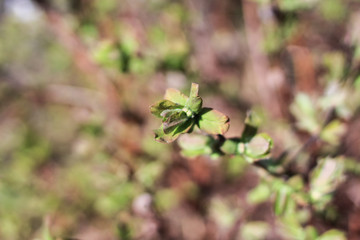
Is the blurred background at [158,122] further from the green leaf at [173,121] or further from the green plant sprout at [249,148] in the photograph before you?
the green leaf at [173,121]

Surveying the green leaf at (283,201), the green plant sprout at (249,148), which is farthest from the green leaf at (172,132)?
the green leaf at (283,201)

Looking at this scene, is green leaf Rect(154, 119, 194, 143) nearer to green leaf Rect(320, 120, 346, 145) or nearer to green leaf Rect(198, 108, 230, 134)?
green leaf Rect(198, 108, 230, 134)

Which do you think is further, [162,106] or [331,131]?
[331,131]

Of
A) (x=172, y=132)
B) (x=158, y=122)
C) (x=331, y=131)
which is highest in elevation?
(x=158, y=122)

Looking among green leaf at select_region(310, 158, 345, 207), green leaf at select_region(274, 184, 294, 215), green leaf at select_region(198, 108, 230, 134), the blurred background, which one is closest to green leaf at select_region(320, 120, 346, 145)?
the blurred background

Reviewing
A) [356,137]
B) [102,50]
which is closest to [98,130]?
[102,50]

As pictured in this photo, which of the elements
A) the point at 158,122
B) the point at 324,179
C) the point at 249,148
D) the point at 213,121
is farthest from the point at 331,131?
the point at 158,122

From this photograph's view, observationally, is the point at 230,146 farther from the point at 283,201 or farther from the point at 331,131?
the point at 331,131
